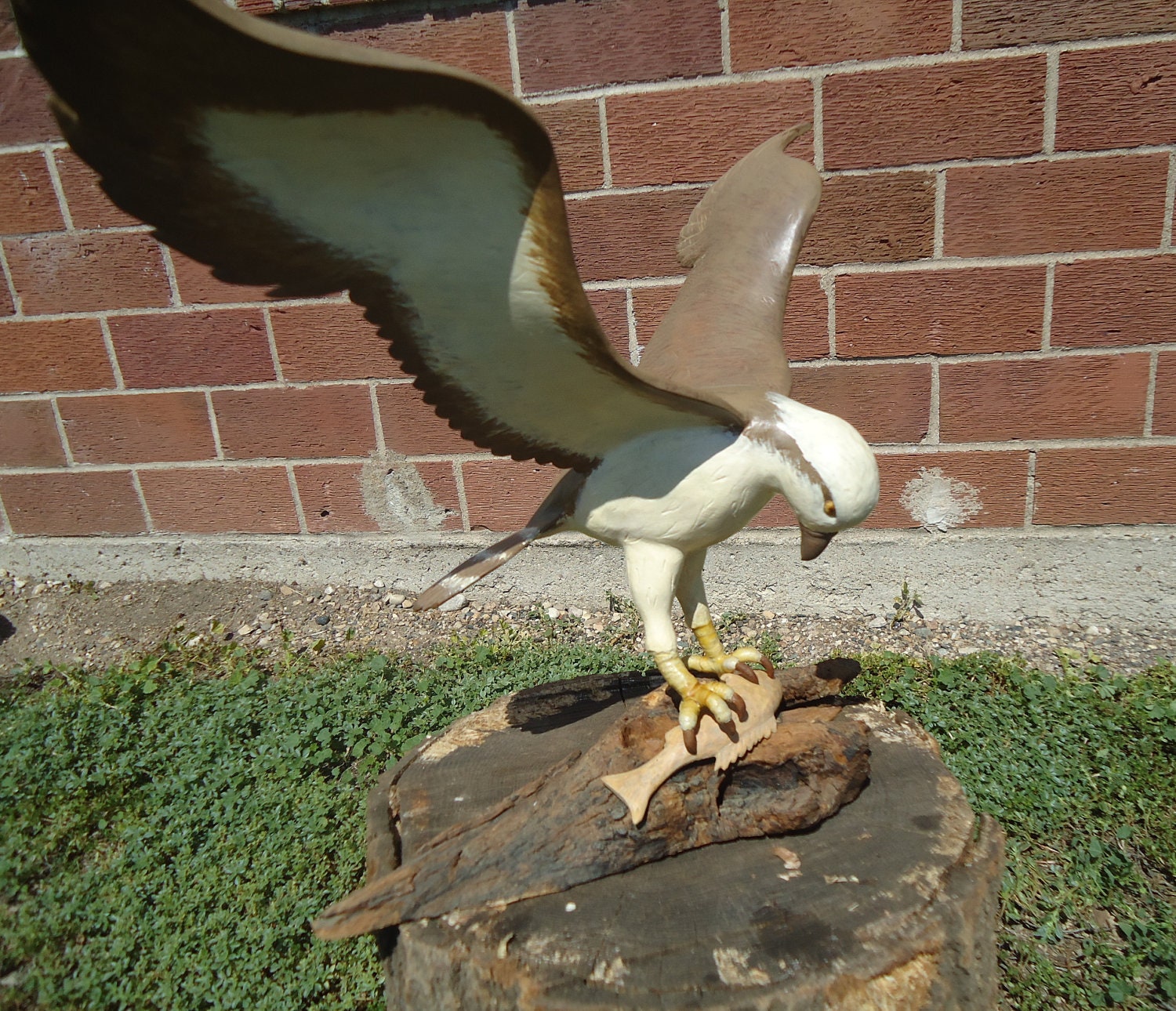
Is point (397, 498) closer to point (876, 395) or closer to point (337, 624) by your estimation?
point (337, 624)

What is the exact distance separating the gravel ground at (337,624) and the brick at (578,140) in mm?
1395

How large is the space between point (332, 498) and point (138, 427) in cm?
71

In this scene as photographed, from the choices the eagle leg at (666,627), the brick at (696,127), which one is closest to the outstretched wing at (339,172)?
the eagle leg at (666,627)

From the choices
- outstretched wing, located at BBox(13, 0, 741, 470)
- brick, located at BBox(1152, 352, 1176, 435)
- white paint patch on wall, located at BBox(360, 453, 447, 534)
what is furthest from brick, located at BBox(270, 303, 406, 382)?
brick, located at BBox(1152, 352, 1176, 435)

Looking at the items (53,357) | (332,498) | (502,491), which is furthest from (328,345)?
(53,357)

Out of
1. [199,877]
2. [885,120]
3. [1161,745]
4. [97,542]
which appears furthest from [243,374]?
[1161,745]

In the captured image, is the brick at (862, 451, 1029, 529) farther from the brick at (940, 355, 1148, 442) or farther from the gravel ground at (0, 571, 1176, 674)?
the gravel ground at (0, 571, 1176, 674)

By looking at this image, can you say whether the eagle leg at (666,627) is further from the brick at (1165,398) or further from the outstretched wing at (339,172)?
the brick at (1165,398)

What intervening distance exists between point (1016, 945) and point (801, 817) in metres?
0.76

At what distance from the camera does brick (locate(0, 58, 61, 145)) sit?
250 centimetres

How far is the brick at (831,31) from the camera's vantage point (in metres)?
2.14

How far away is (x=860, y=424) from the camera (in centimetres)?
251

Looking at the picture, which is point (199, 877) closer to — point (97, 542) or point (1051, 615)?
point (97, 542)

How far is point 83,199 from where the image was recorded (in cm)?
258
